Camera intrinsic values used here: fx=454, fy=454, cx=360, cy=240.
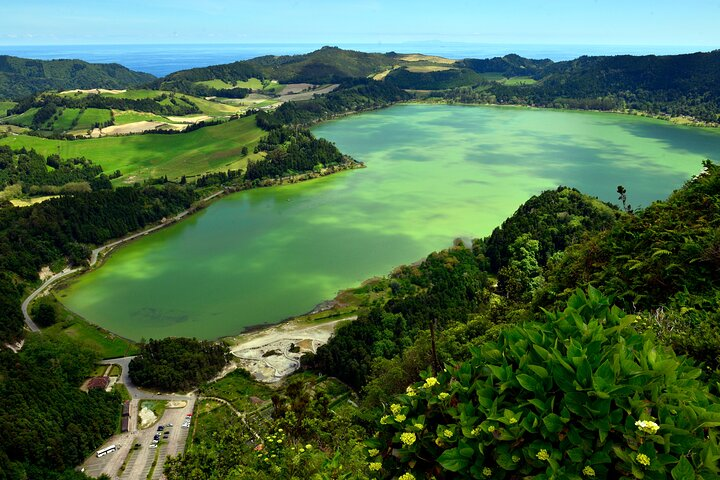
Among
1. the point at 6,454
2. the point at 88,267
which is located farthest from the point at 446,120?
the point at 6,454

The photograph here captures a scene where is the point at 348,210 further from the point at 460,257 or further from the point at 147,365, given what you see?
the point at 147,365

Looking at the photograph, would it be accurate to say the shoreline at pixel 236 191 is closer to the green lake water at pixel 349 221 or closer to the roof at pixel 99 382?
the green lake water at pixel 349 221

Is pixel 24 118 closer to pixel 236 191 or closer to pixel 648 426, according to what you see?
pixel 236 191

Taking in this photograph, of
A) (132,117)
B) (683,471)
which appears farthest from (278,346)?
(132,117)

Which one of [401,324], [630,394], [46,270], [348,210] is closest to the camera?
[630,394]

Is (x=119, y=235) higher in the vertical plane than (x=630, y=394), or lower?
lower

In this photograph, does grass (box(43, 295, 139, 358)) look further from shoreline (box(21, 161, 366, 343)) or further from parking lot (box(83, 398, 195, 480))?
parking lot (box(83, 398, 195, 480))
